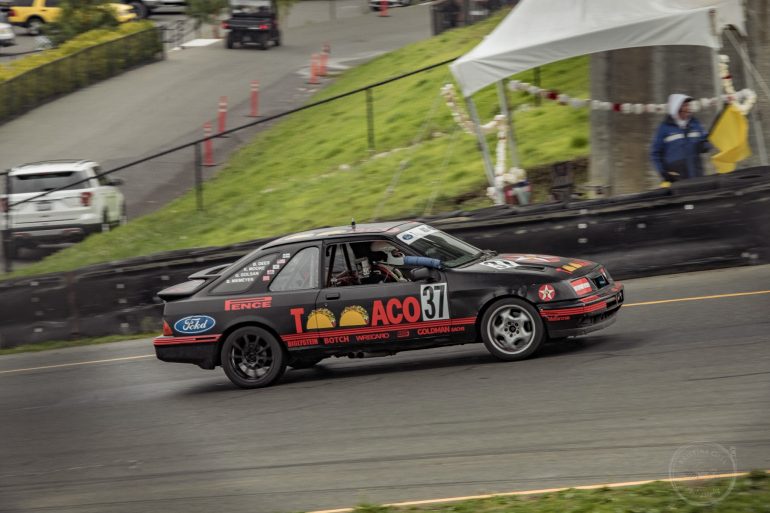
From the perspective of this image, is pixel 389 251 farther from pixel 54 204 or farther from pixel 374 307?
pixel 54 204

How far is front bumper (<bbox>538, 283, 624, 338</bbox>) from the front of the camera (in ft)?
33.7

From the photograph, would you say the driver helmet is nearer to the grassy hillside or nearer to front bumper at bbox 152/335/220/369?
front bumper at bbox 152/335/220/369

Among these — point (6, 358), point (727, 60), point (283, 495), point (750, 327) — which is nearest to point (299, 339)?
point (283, 495)

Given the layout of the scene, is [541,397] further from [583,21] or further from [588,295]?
[583,21]

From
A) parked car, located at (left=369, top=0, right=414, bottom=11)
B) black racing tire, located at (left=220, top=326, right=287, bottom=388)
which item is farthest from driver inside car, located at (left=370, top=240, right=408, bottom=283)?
parked car, located at (left=369, top=0, right=414, bottom=11)

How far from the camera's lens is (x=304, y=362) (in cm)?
1152

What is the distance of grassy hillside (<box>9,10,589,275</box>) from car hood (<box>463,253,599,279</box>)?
792 cm

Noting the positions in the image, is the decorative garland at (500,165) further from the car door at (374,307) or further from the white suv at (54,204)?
the white suv at (54,204)

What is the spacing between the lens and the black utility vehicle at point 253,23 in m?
41.5

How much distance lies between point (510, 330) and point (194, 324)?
3168 mm

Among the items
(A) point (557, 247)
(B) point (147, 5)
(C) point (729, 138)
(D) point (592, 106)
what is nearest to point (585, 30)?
(D) point (592, 106)

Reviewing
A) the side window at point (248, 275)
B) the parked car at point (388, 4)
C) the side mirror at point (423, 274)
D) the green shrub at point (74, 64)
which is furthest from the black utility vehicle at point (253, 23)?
the side mirror at point (423, 274)

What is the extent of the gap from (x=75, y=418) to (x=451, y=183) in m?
9.83

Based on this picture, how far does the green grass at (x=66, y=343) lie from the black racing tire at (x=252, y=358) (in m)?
4.50
